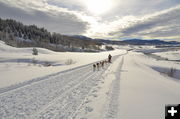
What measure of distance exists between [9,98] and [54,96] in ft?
6.06

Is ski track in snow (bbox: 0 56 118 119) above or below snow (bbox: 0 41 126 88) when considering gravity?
below

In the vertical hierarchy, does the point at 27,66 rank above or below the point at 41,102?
above

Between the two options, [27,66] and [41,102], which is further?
[27,66]

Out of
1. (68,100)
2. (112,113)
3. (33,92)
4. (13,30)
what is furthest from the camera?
(13,30)

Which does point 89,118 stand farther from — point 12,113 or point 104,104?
point 12,113

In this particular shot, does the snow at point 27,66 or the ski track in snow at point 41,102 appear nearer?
the ski track in snow at point 41,102

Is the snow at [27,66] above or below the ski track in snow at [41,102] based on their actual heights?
above

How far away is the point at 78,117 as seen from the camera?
12.0 feet

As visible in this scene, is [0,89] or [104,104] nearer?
[104,104]

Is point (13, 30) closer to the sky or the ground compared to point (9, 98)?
closer to the sky

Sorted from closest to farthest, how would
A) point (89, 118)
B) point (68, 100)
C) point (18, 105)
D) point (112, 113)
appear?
point (89, 118), point (112, 113), point (18, 105), point (68, 100)

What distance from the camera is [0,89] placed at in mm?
5562

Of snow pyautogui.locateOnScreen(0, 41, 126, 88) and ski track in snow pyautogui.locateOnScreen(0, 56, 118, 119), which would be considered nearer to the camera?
ski track in snow pyautogui.locateOnScreen(0, 56, 118, 119)

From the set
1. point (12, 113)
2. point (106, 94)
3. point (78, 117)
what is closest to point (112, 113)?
point (78, 117)
